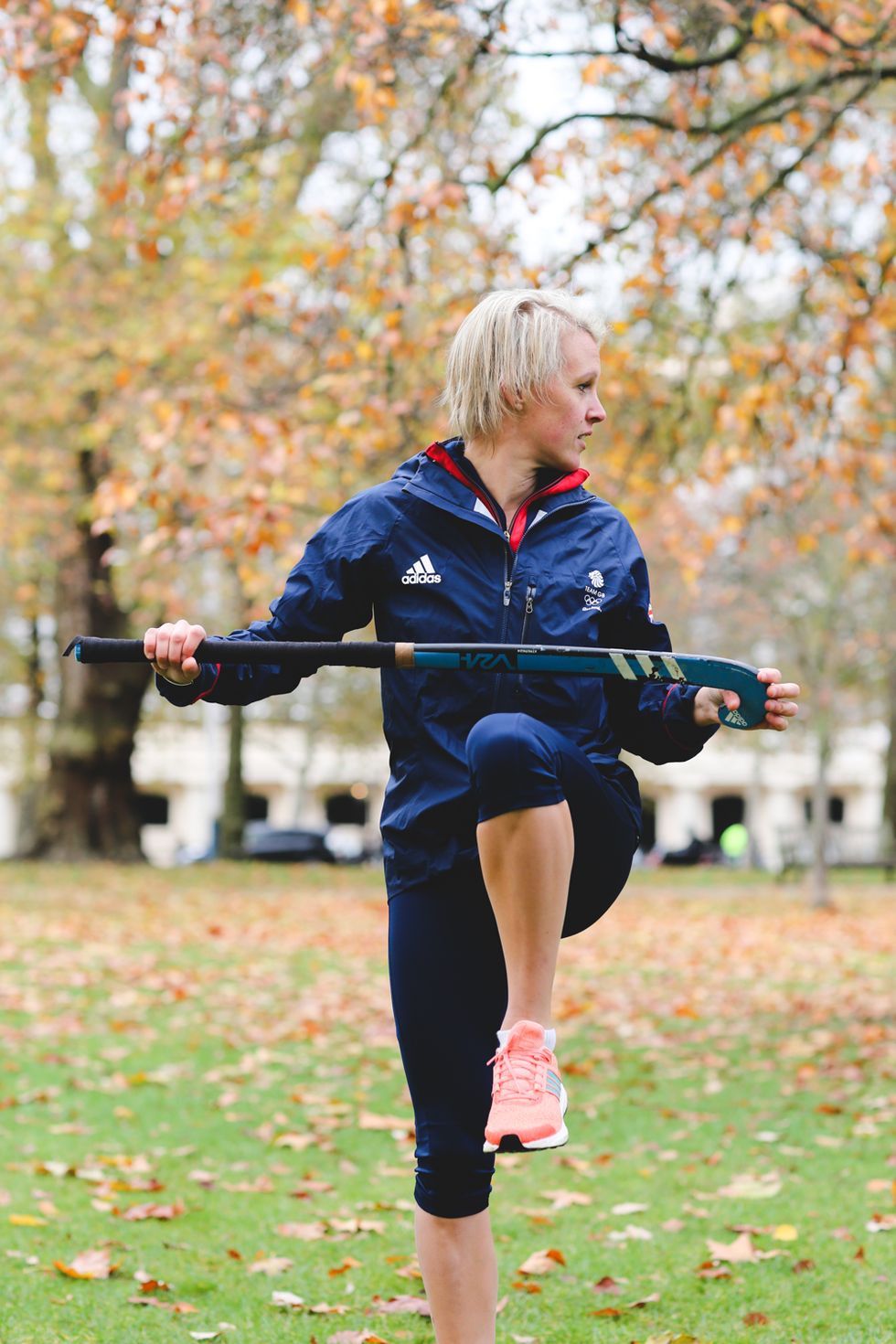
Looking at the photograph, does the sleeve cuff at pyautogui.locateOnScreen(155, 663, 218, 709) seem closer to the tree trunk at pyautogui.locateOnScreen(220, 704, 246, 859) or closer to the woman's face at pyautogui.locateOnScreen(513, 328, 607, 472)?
the woman's face at pyautogui.locateOnScreen(513, 328, 607, 472)

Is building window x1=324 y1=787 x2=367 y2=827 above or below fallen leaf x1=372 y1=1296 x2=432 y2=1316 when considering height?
below

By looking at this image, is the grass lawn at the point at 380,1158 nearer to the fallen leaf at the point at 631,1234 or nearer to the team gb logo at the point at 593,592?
the fallen leaf at the point at 631,1234

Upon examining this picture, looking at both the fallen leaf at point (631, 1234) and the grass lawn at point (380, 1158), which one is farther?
the fallen leaf at point (631, 1234)

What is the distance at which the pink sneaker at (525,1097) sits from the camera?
2.58 metres

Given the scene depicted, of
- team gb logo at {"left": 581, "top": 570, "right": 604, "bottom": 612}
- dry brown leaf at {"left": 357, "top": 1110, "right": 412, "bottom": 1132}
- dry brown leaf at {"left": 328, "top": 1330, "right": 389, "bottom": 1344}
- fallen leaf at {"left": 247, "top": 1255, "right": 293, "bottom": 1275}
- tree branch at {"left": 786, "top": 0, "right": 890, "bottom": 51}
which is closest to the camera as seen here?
team gb logo at {"left": 581, "top": 570, "right": 604, "bottom": 612}

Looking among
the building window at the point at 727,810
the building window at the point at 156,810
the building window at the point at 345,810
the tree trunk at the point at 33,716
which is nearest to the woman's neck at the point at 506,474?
the tree trunk at the point at 33,716

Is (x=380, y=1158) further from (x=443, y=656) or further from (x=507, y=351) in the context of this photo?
(x=507, y=351)

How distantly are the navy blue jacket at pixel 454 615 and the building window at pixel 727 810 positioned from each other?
70544 mm

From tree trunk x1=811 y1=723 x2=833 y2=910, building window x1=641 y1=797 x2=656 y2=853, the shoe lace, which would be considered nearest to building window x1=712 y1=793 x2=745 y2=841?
building window x1=641 y1=797 x2=656 y2=853

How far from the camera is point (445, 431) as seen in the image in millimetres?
9461

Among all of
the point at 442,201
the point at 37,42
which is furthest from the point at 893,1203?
the point at 37,42

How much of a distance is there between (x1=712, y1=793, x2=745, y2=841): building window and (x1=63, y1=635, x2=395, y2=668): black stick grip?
2795 inches

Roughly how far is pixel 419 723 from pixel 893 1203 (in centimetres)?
343

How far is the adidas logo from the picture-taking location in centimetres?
304
